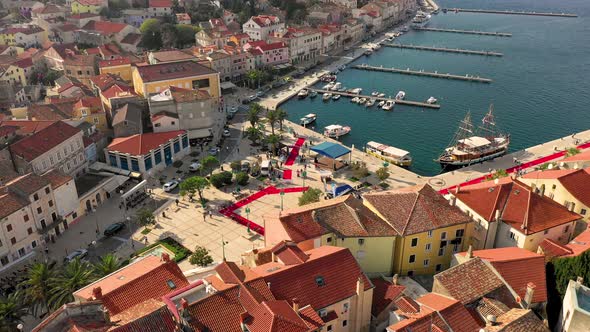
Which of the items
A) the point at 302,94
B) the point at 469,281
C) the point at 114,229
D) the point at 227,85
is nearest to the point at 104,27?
the point at 227,85

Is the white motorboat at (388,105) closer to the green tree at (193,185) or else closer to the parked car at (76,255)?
the green tree at (193,185)

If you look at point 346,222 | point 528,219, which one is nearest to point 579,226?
point 528,219

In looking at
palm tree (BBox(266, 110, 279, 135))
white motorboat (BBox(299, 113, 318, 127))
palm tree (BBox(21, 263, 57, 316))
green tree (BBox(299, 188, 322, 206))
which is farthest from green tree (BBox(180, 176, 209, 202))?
white motorboat (BBox(299, 113, 318, 127))

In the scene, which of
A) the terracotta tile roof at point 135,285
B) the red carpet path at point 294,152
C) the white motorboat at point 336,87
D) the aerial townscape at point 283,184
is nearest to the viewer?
the terracotta tile roof at point 135,285

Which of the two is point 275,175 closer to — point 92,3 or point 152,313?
point 152,313

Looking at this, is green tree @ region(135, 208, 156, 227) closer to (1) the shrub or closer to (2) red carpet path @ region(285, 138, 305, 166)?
(1) the shrub

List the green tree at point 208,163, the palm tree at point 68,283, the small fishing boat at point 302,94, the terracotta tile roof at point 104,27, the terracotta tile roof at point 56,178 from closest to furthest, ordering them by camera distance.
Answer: the palm tree at point 68,283 < the terracotta tile roof at point 56,178 < the green tree at point 208,163 < the small fishing boat at point 302,94 < the terracotta tile roof at point 104,27

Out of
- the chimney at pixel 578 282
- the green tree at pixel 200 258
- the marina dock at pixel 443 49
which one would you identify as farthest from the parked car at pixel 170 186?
the marina dock at pixel 443 49
